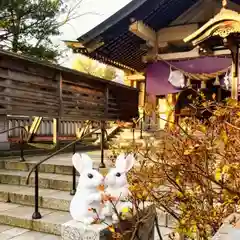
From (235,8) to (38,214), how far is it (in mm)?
8902

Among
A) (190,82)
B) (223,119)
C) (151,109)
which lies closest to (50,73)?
(190,82)

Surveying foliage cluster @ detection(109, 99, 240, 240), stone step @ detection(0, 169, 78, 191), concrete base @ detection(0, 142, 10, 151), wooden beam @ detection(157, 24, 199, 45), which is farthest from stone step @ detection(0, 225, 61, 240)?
wooden beam @ detection(157, 24, 199, 45)

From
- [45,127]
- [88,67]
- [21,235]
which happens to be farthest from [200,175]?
[88,67]

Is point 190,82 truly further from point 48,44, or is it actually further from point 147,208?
point 48,44

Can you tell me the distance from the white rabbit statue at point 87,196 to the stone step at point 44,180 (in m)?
2.75

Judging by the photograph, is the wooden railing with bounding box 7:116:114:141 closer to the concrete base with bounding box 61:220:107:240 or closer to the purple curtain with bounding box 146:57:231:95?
the purple curtain with bounding box 146:57:231:95

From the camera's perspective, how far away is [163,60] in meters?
11.0

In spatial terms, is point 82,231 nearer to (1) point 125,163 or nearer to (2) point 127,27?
(1) point 125,163

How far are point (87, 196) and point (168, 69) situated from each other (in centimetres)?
872

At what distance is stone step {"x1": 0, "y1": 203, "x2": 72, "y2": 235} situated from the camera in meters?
5.11

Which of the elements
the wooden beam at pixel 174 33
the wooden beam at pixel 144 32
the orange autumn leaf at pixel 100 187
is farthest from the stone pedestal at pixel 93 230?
the wooden beam at pixel 174 33

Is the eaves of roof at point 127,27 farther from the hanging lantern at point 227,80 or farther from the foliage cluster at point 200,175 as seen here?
the foliage cluster at point 200,175

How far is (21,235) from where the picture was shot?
5.02 metres

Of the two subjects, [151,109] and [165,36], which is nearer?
[151,109]
